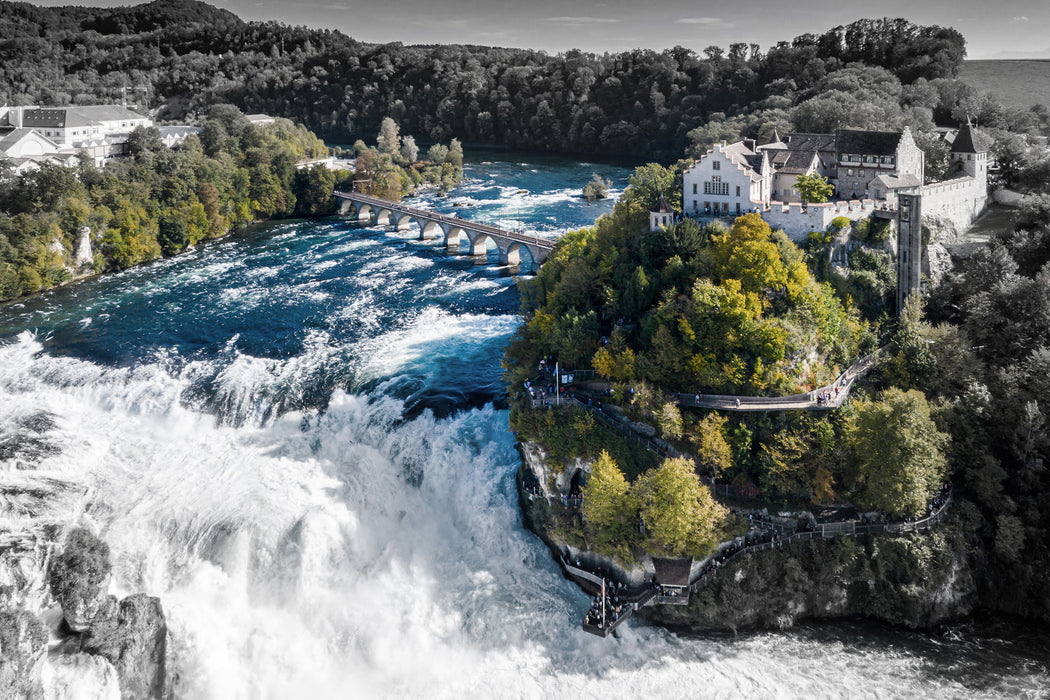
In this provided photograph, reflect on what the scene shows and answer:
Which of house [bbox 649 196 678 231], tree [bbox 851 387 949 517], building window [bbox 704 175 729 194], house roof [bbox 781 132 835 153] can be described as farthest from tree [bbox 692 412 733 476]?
house roof [bbox 781 132 835 153]

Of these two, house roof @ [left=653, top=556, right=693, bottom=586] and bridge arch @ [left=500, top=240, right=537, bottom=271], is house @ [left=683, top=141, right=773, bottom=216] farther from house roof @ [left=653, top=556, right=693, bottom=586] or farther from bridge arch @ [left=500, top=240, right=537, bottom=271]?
bridge arch @ [left=500, top=240, right=537, bottom=271]

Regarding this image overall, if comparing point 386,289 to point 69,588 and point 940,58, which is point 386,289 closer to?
point 69,588

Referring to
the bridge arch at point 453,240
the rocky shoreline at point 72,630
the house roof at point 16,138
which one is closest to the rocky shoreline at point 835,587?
the rocky shoreline at point 72,630

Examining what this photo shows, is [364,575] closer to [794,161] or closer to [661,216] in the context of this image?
[661,216]

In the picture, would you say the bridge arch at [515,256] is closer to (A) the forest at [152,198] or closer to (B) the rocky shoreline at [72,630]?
(A) the forest at [152,198]

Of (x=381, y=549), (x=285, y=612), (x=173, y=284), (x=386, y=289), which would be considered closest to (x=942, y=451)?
(x=381, y=549)

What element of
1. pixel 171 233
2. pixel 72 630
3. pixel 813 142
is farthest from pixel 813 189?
pixel 171 233

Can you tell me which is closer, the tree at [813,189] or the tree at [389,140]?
the tree at [813,189]
